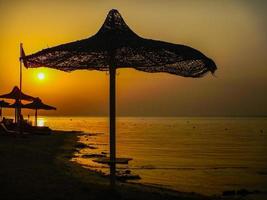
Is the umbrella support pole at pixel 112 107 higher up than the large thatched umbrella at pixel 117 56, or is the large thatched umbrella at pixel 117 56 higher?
the large thatched umbrella at pixel 117 56

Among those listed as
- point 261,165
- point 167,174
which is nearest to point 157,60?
point 167,174

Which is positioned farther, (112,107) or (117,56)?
(112,107)

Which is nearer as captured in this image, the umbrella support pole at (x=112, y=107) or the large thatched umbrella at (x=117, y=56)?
the large thatched umbrella at (x=117, y=56)

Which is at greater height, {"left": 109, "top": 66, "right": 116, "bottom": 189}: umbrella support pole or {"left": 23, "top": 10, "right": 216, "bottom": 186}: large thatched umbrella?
{"left": 23, "top": 10, "right": 216, "bottom": 186}: large thatched umbrella

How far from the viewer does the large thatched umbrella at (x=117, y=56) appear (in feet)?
25.2

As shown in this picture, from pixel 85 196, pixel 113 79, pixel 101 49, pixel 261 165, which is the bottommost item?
pixel 261 165

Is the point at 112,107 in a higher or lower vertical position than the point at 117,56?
lower

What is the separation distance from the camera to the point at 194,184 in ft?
53.6

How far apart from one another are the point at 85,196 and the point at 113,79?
7.43ft

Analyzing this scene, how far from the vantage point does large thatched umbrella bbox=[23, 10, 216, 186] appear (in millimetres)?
7676

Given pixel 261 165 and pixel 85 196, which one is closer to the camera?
pixel 85 196

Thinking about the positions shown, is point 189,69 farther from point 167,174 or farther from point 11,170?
point 167,174

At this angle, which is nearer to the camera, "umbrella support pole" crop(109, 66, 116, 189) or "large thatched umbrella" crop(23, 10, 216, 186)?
"large thatched umbrella" crop(23, 10, 216, 186)

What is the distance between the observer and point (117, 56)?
26.6ft
